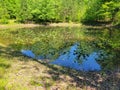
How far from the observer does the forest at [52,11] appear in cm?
9491

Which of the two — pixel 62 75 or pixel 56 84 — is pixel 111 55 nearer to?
pixel 62 75

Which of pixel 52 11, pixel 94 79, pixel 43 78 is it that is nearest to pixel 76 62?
pixel 94 79

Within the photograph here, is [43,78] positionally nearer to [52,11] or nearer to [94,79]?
[94,79]

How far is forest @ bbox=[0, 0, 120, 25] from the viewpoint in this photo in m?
94.9

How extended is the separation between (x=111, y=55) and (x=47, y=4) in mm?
71145

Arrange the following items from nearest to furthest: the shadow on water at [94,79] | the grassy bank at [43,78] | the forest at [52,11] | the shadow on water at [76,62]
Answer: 1. the grassy bank at [43,78]
2. the shadow on water at [94,79]
3. the shadow on water at [76,62]
4. the forest at [52,11]

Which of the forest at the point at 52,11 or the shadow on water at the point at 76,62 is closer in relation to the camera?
the shadow on water at the point at 76,62

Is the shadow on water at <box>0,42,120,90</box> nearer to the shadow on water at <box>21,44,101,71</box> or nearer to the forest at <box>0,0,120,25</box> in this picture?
the shadow on water at <box>21,44,101,71</box>

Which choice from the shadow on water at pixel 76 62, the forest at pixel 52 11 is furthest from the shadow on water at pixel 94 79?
the forest at pixel 52 11

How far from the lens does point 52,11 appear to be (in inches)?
3839

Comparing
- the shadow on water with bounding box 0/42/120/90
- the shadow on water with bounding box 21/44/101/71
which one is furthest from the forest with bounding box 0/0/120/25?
the shadow on water with bounding box 0/42/120/90

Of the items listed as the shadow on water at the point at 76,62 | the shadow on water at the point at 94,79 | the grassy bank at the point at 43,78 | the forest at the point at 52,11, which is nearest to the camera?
the grassy bank at the point at 43,78

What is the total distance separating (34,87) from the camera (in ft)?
51.5

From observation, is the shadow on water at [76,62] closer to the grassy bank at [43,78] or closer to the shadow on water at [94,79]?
the shadow on water at [94,79]
